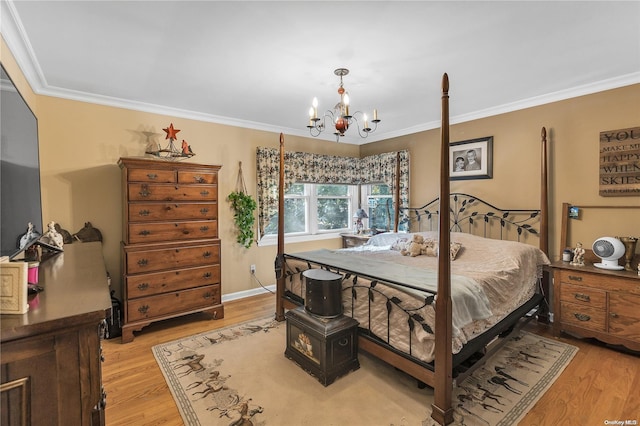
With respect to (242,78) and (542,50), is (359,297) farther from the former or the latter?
(542,50)

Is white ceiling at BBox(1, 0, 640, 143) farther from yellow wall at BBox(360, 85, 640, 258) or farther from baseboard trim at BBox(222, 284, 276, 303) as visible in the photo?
baseboard trim at BBox(222, 284, 276, 303)

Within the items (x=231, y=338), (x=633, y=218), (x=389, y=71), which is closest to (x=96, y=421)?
(x=231, y=338)

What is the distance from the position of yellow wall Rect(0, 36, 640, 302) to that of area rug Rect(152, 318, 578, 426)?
1398 millimetres

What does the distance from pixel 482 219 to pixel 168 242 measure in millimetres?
3856

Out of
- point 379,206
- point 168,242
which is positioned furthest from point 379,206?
point 168,242

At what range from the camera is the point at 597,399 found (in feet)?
6.98

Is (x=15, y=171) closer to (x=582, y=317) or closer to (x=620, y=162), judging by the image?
(x=582, y=317)

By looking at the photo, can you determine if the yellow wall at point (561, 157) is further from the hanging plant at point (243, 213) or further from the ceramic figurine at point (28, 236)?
the ceramic figurine at point (28, 236)

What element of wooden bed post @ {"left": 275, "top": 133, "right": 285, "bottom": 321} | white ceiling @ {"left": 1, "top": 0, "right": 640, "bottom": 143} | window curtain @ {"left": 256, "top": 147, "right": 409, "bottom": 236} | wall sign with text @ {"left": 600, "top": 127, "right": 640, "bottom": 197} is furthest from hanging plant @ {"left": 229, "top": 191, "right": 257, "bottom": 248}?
wall sign with text @ {"left": 600, "top": 127, "right": 640, "bottom": 197}

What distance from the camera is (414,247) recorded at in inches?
139

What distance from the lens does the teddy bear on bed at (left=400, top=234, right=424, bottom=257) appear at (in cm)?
350

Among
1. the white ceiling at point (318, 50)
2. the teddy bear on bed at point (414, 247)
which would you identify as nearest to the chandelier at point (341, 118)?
the white ceiling at point (318, 50)

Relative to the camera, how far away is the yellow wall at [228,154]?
308 cm

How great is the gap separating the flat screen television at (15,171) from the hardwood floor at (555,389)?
1.31 m
